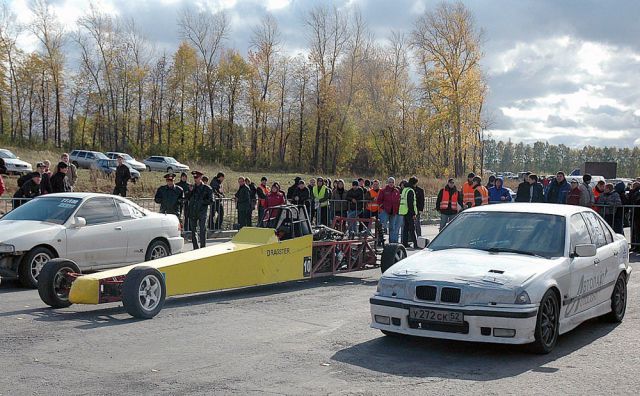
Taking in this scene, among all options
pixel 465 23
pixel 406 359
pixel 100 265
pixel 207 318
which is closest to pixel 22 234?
pixel 100 265

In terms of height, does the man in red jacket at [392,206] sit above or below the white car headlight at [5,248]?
above

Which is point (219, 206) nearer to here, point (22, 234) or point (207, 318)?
point (22, 234)

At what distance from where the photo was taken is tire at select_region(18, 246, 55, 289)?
12336 millimetres

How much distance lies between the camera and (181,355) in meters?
7.73

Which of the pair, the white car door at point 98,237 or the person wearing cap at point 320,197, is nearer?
the white car door at point 98,237

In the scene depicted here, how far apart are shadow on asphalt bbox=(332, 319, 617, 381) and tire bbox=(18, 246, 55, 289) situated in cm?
663

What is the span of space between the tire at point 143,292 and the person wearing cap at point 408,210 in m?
10.7

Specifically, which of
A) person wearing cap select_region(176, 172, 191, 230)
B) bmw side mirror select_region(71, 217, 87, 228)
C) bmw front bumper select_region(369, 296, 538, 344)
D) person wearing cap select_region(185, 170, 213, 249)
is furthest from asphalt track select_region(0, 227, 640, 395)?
person wearing cap select_region(176, 172, 191, 230)

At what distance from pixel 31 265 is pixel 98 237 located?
1.37m

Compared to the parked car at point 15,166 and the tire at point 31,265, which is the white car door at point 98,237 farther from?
the parked car at point 15,166

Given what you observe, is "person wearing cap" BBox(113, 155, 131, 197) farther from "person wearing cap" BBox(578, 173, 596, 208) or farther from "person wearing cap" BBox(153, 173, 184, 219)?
"person wearing cap" BBox(578, 173, 596, 208)

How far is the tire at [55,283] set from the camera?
1008 cm

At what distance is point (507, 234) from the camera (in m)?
8.98

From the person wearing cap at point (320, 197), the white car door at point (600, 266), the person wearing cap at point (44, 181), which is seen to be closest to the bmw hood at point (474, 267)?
the white car door at point (600, 266)
